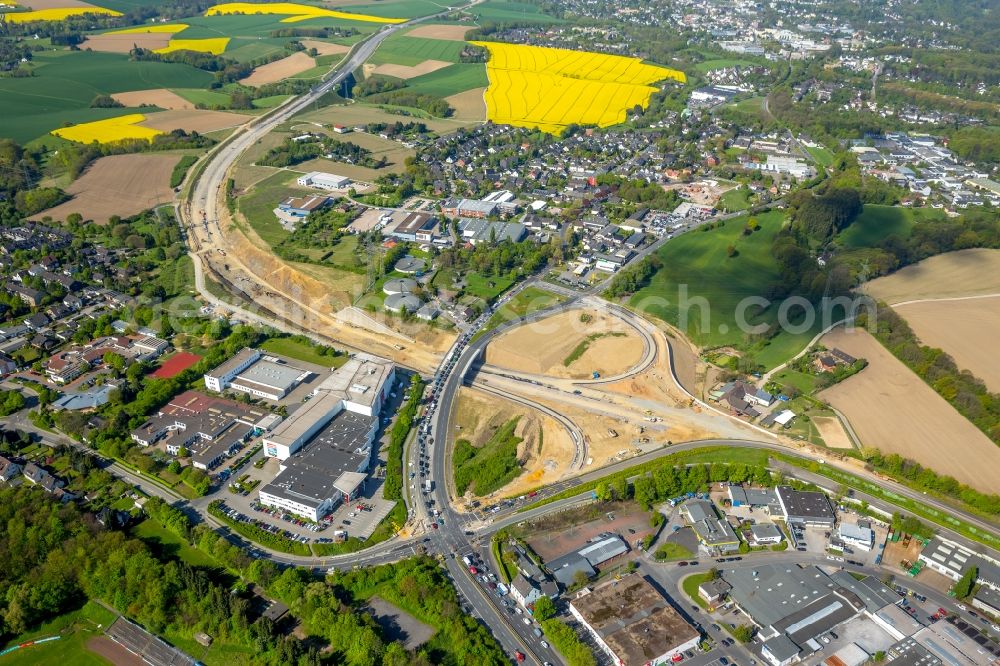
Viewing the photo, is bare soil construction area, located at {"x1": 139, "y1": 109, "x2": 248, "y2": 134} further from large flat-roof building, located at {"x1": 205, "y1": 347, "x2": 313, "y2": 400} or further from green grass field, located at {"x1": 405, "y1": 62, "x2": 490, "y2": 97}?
large flat-roof building, located at {"x1": 205, "y1": 347, "x2": 313, "y2": 400}

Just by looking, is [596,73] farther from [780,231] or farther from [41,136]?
[41,136]

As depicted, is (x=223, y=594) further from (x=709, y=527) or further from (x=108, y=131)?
(x=108, y=131)

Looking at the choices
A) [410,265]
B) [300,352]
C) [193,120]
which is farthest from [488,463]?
[193,120]

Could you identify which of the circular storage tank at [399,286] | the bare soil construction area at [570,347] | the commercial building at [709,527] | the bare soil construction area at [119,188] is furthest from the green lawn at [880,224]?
the bare soil construction area at [119,188]

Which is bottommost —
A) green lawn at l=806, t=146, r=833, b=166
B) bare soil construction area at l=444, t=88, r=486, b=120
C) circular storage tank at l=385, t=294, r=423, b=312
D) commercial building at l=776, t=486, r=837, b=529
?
commercial building at l=776, t=486, r=837, b=529

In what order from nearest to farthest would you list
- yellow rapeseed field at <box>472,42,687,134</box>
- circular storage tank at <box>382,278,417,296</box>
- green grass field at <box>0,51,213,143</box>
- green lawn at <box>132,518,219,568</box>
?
green lawn at <box>132,518,219,568</box> < circular storage tank at <box>382,278,417,296</box> < green grass field at <box>0,51,213,143</box> < yellow rapeseed field at <box>472,42,687,134</box>

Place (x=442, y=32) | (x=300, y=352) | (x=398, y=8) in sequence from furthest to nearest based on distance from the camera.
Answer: (x=398, y=8)
(x=442, y=32)
(x=300, y=352)

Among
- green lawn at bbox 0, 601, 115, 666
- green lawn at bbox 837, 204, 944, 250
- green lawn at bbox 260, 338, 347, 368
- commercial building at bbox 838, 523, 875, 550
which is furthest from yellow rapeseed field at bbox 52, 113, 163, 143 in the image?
commercial building at bbox 838, 523, 875, 550
